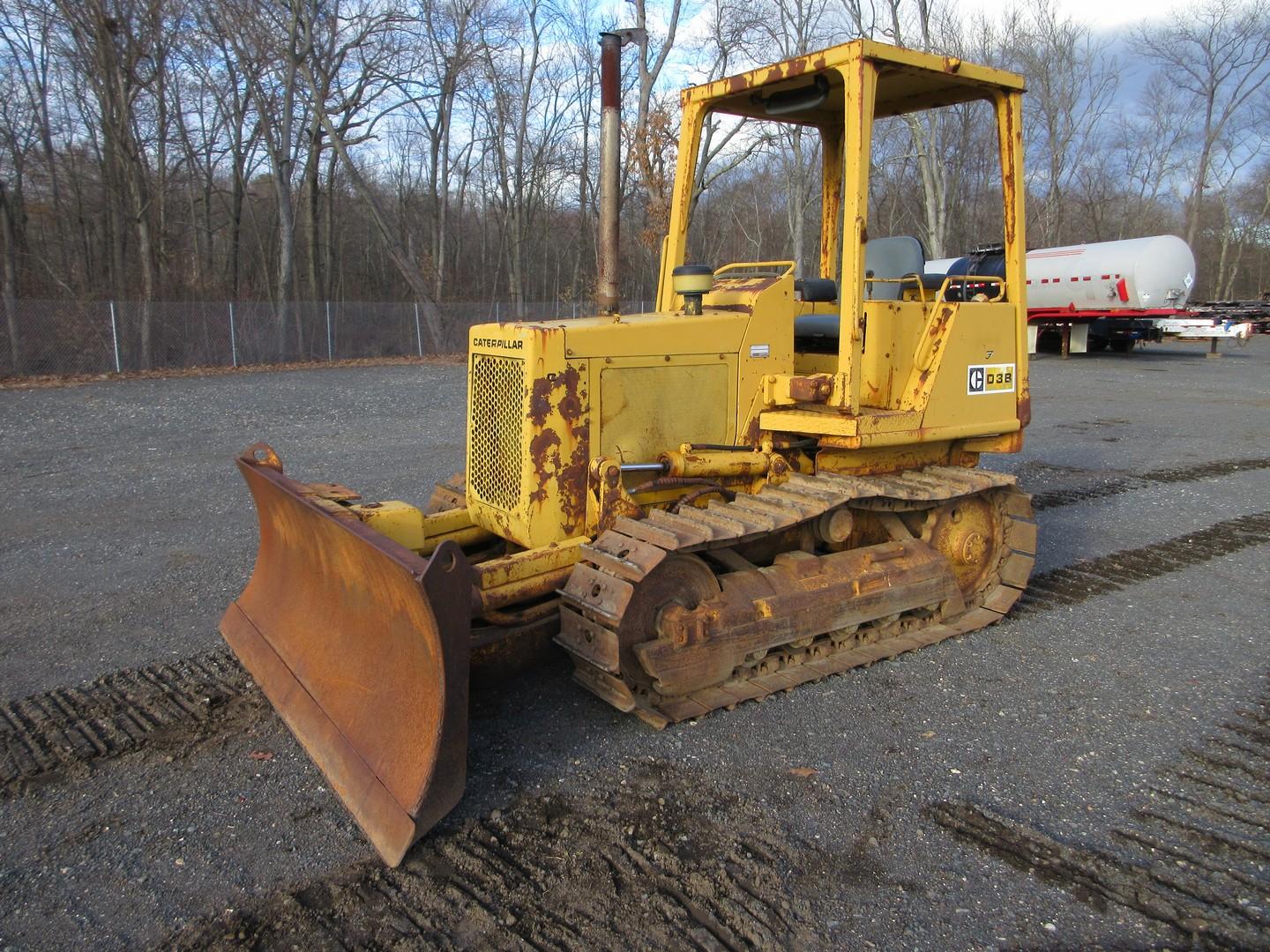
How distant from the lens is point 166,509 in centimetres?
813

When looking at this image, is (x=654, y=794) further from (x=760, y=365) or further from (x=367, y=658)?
(x=760, y=365)

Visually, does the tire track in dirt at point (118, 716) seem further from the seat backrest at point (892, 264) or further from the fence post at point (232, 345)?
the fence post at point (232, 345)

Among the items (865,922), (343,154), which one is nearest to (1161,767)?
(865,922)

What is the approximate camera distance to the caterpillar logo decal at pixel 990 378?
5523 mm

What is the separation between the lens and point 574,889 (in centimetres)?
312

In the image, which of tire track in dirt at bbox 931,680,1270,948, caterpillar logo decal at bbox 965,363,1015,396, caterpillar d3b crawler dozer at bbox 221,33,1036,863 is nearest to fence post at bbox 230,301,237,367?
caterpillar d3b crawler dozer at bbox 221,33,1036,863

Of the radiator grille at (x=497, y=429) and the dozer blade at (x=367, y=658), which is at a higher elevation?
the radiator grille at (x=497, y=429)

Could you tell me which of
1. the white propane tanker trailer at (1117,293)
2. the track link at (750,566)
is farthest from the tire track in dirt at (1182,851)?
the white propane tanker trailer at (1117,293)

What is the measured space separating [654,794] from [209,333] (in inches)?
849

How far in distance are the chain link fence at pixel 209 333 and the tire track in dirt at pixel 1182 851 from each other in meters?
13.5

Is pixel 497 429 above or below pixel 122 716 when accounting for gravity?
above

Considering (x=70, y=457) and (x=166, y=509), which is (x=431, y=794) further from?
(x=70, y=457)

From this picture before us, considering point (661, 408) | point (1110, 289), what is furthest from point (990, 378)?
point (1110, 289)

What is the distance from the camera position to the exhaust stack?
7.51 metres
